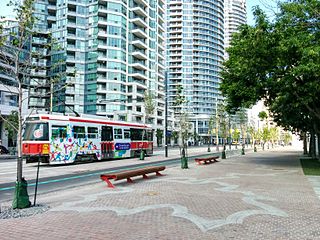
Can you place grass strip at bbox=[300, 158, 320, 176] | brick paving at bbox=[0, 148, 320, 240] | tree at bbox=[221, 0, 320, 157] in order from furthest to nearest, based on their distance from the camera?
grass strip at bbox=[300, 158, 320, 176]
tree at bbox=[221, 0, 320, 157]
brick paving at bbox=[0, 148, 320, 240]

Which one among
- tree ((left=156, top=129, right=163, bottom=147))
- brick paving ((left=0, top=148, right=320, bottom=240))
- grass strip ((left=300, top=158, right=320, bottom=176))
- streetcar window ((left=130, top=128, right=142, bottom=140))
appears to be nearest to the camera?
brick paving ((left=0, top=148, right=320, bottom=240))

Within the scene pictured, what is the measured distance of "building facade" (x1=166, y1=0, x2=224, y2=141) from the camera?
460 ft

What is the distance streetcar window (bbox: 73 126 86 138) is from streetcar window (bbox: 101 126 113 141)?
89.1 inches

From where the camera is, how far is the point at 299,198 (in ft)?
33.6

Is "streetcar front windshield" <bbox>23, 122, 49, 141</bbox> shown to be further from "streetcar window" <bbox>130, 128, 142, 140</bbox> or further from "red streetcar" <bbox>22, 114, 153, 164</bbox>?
"streetcar window" <bbox>130, 128, 142, 140</bbox>

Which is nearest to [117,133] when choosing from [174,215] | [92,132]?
[92,132]

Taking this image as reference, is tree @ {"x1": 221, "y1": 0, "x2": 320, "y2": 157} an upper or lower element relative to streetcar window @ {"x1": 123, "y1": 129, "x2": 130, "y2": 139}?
upper

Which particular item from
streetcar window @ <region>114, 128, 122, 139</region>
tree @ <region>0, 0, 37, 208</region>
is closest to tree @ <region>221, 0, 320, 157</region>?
streetcar window @ <region>114, 128, 122, 139</region>

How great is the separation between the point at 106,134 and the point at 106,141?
2.16ft

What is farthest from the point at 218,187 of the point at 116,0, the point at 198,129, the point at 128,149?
the point at 198,129

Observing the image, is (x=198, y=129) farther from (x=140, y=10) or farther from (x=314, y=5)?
(x=314, y=5)

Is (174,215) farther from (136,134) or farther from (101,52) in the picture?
(101,52)

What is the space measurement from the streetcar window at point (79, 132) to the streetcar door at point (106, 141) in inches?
89.1

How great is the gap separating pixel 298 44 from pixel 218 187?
8.44 metres
